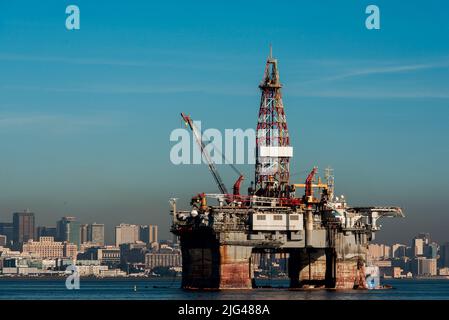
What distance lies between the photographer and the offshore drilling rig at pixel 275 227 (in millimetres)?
135125

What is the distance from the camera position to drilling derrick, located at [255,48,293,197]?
14775 cm

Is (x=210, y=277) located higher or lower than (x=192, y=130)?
lower

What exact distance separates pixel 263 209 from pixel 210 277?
393 inches

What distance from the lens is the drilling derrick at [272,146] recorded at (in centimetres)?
14775

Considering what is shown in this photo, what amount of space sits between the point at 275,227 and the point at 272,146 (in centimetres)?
1544

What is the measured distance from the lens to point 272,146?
148 metres

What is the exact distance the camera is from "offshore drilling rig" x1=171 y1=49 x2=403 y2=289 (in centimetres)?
13512

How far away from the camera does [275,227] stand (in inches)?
5344

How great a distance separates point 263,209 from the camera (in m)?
138
